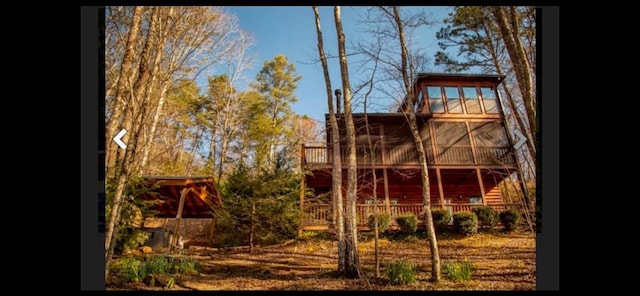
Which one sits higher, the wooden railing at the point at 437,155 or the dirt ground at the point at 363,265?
the wooden railing at the point at 437,155

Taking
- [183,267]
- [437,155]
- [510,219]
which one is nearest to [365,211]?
[437,155]

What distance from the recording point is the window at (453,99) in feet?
49.2

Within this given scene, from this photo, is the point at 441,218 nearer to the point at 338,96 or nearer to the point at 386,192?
Answer: the point at 386,192

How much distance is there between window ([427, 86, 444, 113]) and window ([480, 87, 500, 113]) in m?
2.03

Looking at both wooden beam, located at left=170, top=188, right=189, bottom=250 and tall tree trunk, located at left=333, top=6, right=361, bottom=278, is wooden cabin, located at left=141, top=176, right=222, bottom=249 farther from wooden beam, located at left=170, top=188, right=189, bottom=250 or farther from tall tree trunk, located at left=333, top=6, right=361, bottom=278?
tall tree trunk, located at left=333, top=6, right=361, bottom=278

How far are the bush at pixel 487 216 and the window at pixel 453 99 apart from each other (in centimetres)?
519

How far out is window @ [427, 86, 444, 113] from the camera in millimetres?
14950

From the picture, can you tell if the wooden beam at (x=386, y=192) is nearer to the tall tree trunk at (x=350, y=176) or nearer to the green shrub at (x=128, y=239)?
the tall tree trunk at (x=350, y=176)

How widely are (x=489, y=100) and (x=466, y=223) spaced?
7.07 metres

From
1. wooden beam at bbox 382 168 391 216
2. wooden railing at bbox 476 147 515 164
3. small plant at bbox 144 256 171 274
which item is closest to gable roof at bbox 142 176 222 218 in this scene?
small plant at bbox 144 256 171 274

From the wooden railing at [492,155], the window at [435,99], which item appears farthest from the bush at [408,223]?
the window at [435,99]

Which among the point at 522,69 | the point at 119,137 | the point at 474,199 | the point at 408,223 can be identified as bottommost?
the point at 408,223

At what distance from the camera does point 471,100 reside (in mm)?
15195
